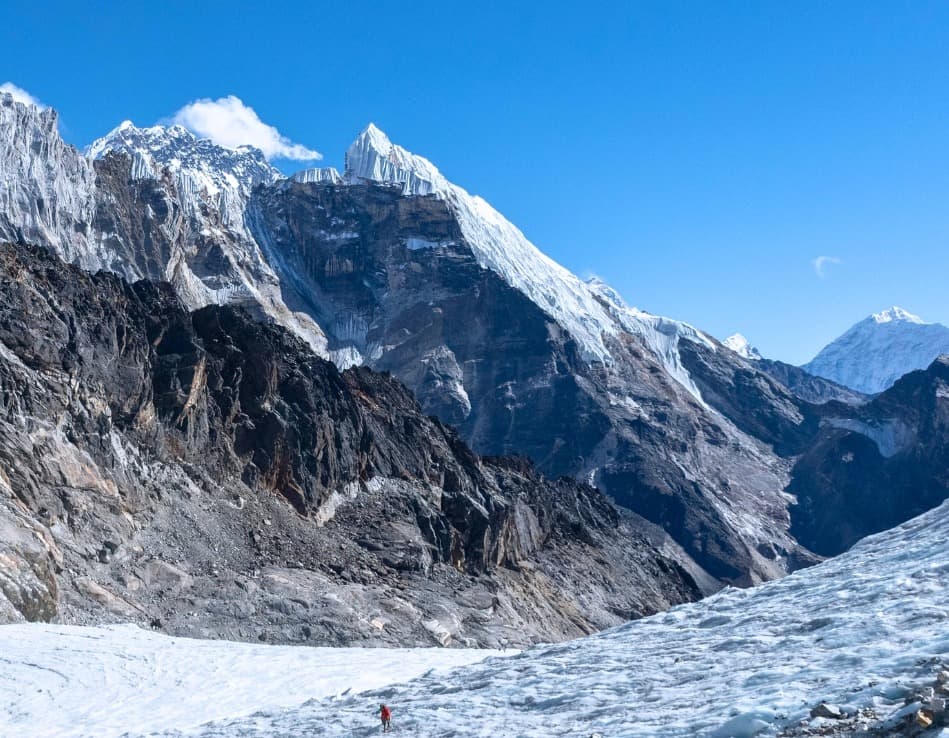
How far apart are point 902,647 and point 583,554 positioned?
8458 centimetres

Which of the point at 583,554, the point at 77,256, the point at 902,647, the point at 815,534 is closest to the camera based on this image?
the point at 902,647

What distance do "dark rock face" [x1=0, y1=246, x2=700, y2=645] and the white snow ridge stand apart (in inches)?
522

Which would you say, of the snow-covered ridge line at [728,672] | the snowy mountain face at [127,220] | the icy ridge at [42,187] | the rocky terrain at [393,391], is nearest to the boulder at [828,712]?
the snow-covered ridge line at [728,672]

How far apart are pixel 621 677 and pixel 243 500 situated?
178ft

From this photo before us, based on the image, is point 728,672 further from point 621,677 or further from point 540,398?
point 540,398

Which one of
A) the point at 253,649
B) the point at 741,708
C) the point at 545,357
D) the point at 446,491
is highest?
the point at 545,357

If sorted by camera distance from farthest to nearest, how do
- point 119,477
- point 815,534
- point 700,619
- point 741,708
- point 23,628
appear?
point 815,534, point 119,477, point 23,628, point 700,619, point 741,708

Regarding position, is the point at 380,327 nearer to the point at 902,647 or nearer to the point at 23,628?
the point at 23,628

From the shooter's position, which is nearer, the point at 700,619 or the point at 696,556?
the point at 700,619

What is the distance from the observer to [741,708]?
20766 mm

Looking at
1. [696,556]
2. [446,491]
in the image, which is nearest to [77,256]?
[446,491]

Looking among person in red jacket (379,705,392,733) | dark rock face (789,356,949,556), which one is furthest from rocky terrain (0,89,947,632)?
person in red jacket (379,705,392,733)

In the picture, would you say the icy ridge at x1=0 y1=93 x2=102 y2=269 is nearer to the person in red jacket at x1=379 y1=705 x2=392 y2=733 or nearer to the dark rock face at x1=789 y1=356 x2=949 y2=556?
the person in red jacket at x1=379 y1=705 x2=392 y2=733

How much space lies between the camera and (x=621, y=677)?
26266 millimetres
